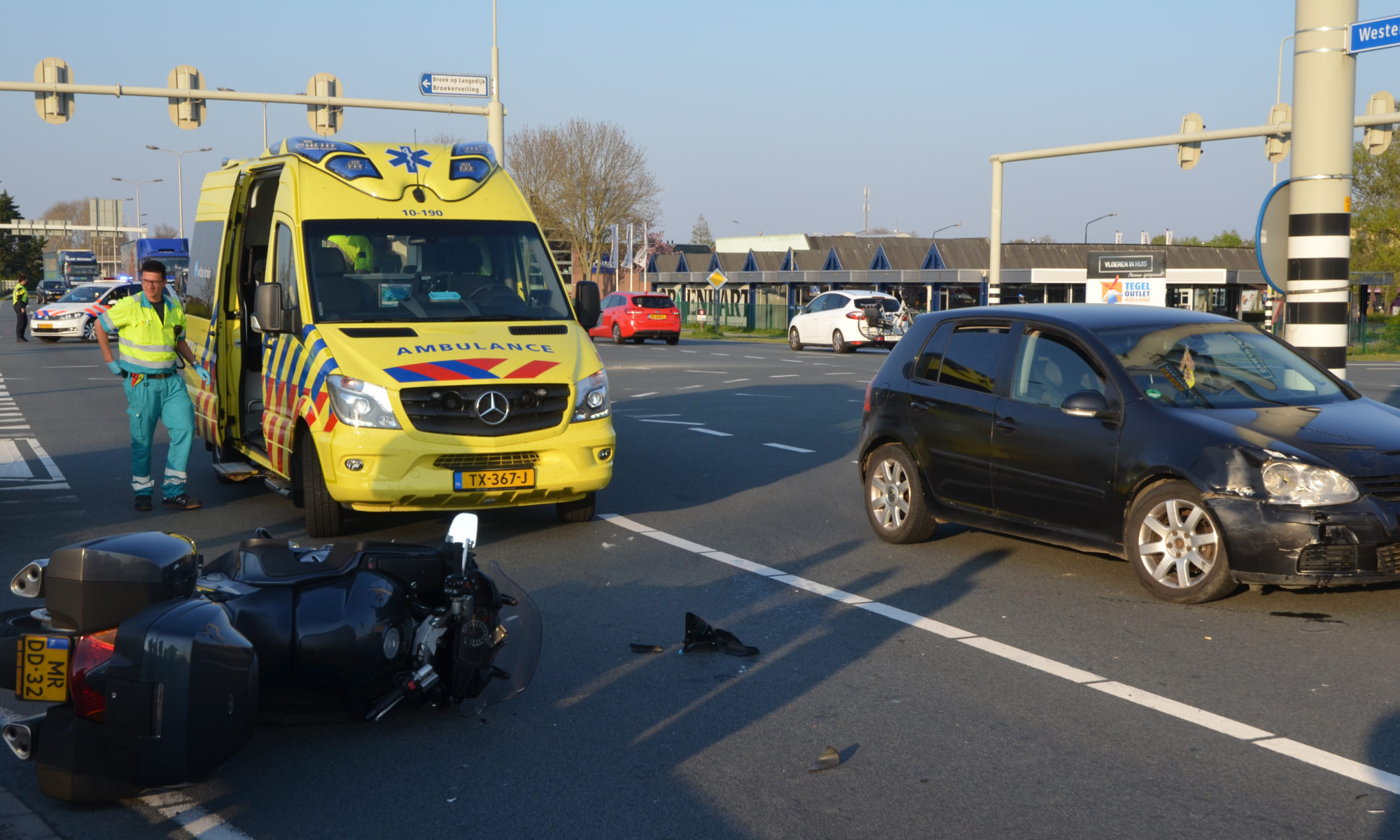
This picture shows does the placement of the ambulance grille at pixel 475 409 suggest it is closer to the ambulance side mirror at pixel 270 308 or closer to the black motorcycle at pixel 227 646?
the ambulance side mirror at pixel 270 308

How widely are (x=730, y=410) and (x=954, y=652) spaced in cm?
1224

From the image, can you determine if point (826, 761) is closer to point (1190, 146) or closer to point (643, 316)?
point (1190, 146)

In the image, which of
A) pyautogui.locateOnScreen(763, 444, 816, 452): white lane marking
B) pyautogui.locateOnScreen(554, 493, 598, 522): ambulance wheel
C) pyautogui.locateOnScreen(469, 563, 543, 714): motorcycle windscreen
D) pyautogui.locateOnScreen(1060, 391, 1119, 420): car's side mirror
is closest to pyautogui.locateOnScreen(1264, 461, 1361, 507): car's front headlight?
pyautogui.locateOnScreen(1060, 391, 1119, 420): car's side mirror

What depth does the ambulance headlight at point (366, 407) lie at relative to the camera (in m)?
8.33

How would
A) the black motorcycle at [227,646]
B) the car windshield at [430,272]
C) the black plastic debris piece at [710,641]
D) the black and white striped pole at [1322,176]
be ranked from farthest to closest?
the black and white striped pole at [1322,176] → the car windshield at [430,272] → the black plastic debris piece at [710,641] → the black motorcycle at [227,646]

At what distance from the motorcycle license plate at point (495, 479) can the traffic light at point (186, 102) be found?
22027 millimetres

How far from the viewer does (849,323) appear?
36.9 meters

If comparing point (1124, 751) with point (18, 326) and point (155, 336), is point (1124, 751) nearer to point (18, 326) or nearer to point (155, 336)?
point (155, 336)

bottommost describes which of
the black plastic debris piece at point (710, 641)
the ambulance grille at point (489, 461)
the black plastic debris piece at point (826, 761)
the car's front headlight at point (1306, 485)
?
the black plastic debris piece at point (826, 761)

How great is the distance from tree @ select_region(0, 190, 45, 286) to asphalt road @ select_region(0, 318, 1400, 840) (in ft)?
391

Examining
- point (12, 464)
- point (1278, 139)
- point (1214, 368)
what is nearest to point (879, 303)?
point (1278, 139)

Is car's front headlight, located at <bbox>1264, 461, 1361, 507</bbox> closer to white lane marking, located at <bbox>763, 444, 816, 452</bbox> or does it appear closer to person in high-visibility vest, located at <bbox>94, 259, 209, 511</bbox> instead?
white lane marking, located at <bbox>763, 444, 816, 452</bbox>

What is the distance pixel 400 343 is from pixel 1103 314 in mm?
4489

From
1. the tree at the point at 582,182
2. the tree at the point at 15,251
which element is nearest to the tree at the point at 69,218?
the tree at the point at 15,251
